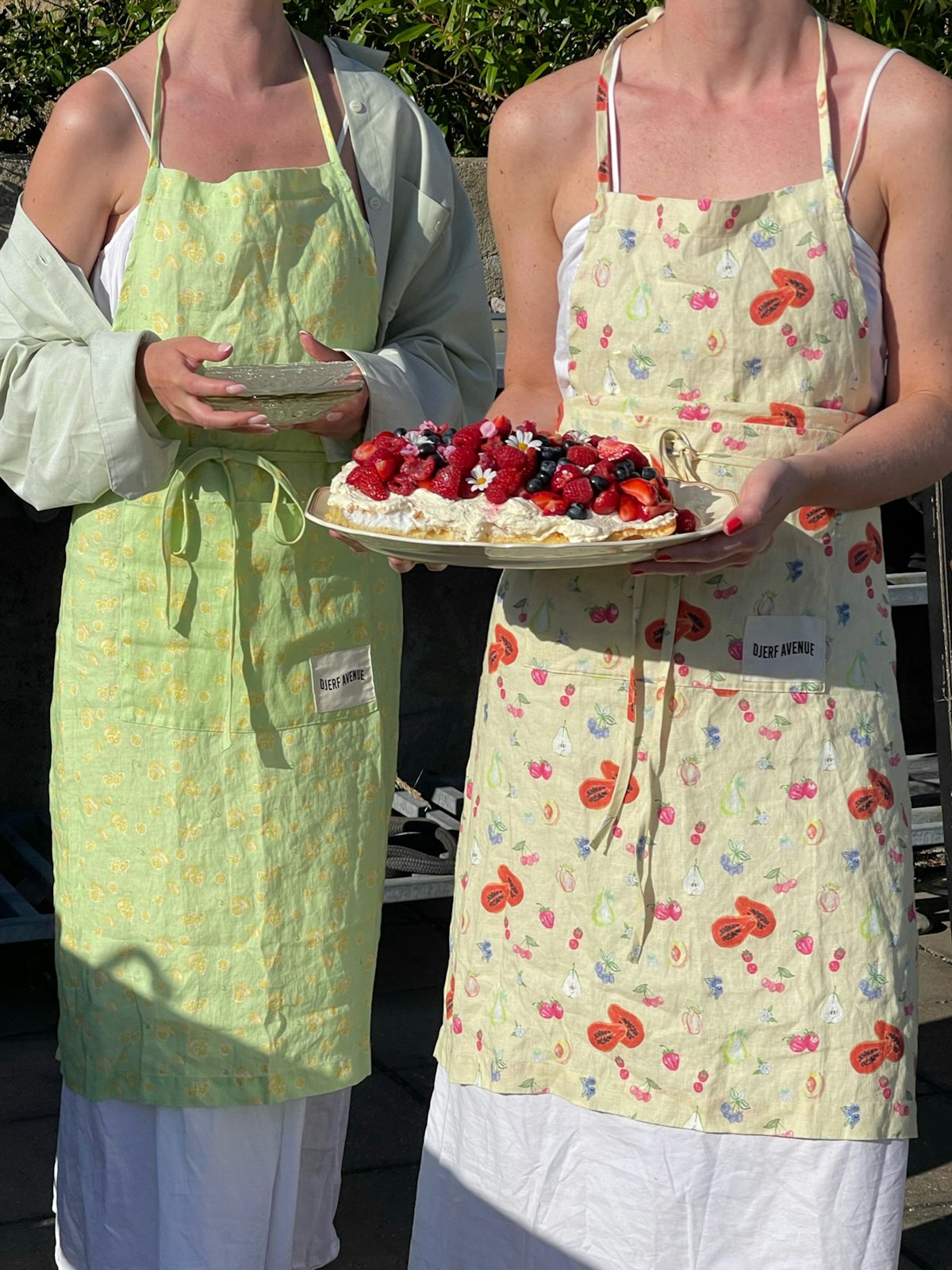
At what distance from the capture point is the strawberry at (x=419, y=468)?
2.09 metres

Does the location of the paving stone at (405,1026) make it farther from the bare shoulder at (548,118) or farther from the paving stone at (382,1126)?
the bare shoulder at (548,118)

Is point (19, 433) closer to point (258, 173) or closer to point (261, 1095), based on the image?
point (258, 173)

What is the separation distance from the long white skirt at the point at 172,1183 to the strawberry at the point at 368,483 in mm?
1034

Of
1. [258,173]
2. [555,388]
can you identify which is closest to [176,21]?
[258,173]

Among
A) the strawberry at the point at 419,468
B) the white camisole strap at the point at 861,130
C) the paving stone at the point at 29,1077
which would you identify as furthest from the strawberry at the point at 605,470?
the paving stone at the point at 29,1077

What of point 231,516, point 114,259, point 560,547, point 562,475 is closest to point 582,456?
point 562,475

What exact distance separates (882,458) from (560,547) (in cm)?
39

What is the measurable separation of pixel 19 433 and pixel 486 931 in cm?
100

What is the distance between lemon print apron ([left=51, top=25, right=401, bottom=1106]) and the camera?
8.10 feet

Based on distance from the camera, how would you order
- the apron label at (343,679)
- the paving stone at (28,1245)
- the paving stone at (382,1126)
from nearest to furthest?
1. the apron label at (343,679)
2. the paving stone at (28,1245)
3. the paving stone at (382,1126)

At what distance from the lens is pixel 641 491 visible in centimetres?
190

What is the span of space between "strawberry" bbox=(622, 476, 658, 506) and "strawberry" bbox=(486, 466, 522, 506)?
0.47 feet

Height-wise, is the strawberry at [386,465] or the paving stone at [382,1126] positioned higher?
the strawberry at [386,465]

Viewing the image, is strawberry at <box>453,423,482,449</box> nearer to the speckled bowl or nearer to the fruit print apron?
the fruit print apron
